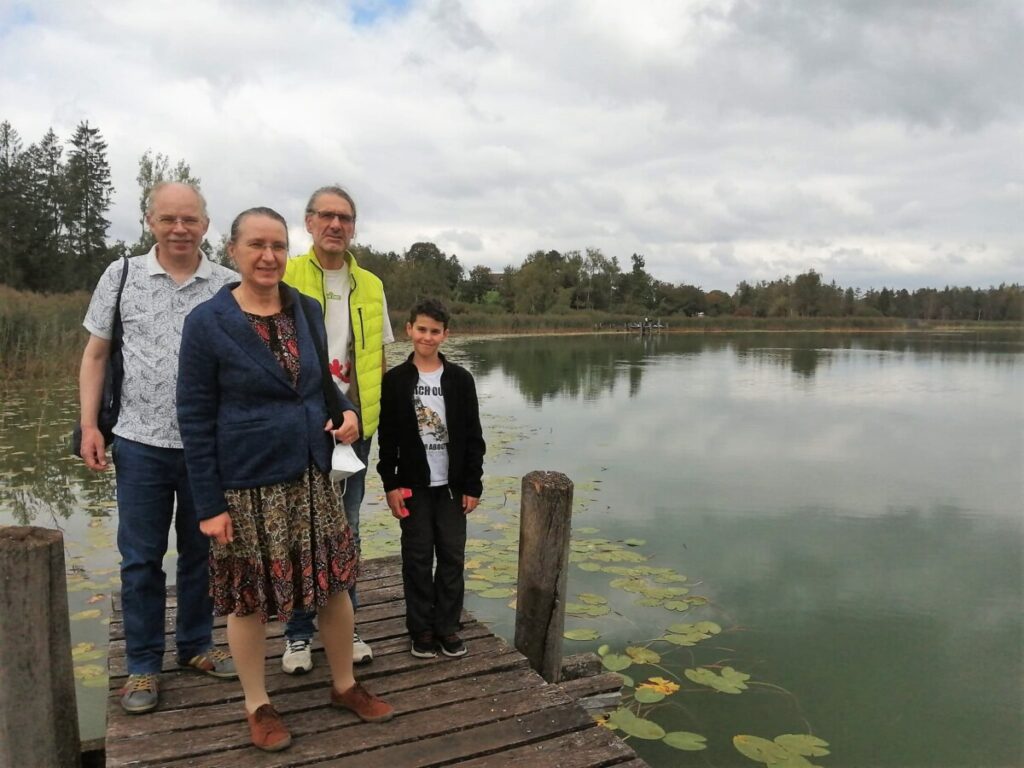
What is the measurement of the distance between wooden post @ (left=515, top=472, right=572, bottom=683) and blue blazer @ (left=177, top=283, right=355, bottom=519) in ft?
4.28

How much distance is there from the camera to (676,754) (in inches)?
128

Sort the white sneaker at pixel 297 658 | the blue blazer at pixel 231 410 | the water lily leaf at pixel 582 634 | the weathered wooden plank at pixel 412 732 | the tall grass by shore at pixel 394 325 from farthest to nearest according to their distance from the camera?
the tall grass by shore at pixel 394 325 → the water lily leaf at pixel 582 634 → the white sneaker at pixel 297 658 → the weathered wooden plank at pixel 412 732 → the blue blazer at pixel 231 410

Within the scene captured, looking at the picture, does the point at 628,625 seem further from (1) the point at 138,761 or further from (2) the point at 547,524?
(1) the point at 138,761

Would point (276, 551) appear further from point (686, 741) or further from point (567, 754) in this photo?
point (686, 741)

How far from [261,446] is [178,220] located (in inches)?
33.7

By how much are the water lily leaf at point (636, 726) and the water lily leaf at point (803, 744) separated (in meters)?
0.57

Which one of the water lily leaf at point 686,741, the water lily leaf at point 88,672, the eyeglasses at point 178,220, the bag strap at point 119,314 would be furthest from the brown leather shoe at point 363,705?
the water lily leaf at point 88,672

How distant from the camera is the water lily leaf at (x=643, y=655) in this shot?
13.1 ft

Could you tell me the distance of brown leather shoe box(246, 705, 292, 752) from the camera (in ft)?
7.19

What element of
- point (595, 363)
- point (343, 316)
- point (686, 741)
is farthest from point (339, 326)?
point (595, 363)

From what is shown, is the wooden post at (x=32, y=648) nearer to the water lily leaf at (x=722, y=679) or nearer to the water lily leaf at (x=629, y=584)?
the water lily leaf at (x=722, y=679)

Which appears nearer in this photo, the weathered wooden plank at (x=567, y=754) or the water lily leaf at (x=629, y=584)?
the weathered wooden plank at (x=567, y=754)

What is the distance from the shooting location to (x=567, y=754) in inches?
89.7

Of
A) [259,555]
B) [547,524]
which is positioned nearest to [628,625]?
[547,524]
